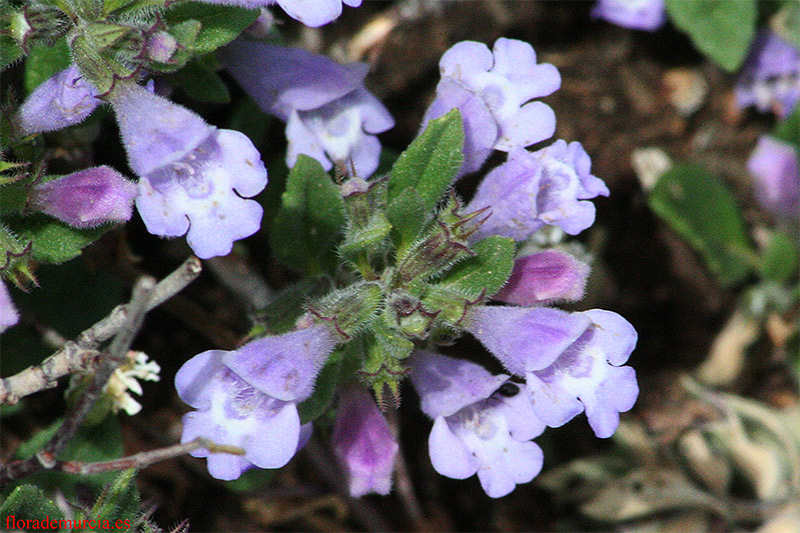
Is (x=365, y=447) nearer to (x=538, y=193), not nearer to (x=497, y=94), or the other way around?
(x=538, y=193)

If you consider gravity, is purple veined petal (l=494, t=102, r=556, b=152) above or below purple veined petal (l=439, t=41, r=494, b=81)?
below

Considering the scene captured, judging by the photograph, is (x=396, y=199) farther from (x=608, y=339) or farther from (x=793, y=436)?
(x=793, y=436)

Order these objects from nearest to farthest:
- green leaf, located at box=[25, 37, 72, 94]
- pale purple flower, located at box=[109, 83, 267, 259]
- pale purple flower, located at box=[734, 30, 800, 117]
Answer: pale purple flower, located at box=[109, 83, 267, 259] < green leaf, located at box=[25, 37, 72, 94] < pale purple flower, located at box=[734, 30, 800, 117]

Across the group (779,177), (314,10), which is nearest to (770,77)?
(779,177)

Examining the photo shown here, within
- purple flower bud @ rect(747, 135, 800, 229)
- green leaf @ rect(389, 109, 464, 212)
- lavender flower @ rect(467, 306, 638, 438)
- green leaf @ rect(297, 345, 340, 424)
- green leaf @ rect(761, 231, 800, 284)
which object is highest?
green leaf @ rect(389, 109, 464, 212)

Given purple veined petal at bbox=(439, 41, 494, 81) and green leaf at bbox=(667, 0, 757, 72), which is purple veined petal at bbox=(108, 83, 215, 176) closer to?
purple veined petal at bbox=(439, 41, 494, 81)

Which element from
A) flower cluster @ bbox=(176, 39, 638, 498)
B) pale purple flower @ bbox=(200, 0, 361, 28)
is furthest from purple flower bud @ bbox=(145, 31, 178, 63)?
flower cluster @ bbox=(176, 39, 638, 498)

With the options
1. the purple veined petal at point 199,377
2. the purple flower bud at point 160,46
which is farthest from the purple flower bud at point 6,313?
the purple flower bud at point 160,46
